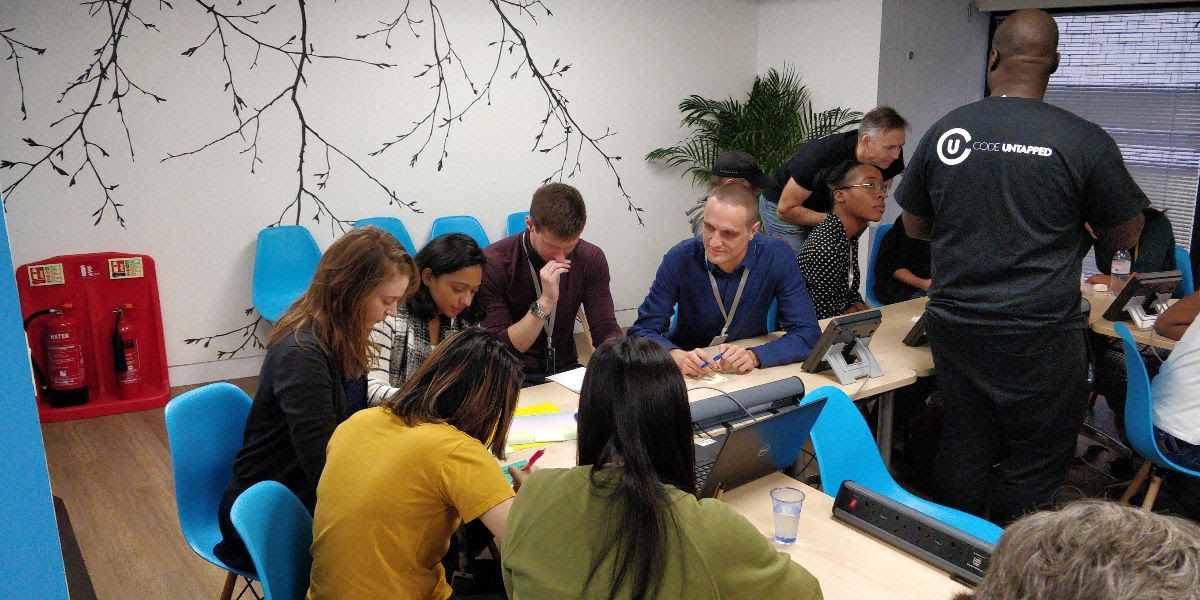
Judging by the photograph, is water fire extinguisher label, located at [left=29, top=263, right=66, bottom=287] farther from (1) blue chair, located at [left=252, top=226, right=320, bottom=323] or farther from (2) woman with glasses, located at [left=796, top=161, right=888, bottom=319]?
(2) woman with glasses, located at [left=796, top=161, right=888, bottom=319]

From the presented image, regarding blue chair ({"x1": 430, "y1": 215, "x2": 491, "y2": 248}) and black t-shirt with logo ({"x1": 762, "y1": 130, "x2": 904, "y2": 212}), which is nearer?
black t-shirt with logo ({"x1": 762, "y1": 130, "x2": 904, "y2": 212})

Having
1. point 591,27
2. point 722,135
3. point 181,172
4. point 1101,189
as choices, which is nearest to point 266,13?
point 181,172

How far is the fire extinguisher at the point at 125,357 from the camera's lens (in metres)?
4.97

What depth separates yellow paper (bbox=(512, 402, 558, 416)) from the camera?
9.33 feet

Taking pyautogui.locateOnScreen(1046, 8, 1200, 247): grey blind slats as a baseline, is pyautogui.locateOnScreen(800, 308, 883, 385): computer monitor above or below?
below

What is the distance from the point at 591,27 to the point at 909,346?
12.9 feet

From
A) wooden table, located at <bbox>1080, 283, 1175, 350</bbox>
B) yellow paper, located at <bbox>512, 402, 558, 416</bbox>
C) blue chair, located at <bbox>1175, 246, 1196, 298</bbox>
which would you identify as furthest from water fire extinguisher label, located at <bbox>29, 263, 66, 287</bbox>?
blue chair, located at <bbox>1175, 246, 1196, 298</bbox>

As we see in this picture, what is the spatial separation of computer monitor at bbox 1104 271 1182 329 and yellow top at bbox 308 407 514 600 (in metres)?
3.33

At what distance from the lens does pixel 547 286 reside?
344 centimetres

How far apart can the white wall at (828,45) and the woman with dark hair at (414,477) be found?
543 centimetres

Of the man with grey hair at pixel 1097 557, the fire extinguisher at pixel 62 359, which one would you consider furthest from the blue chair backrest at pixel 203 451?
the fire extinguisher at pixel 62 359

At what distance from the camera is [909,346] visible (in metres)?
3.58

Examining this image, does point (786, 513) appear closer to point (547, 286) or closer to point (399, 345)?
point (399, 345)

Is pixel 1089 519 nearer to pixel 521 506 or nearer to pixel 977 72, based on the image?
pixel 521 506
